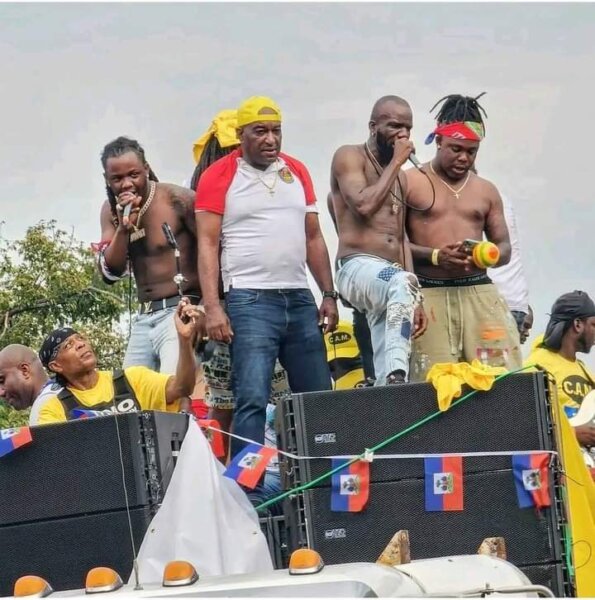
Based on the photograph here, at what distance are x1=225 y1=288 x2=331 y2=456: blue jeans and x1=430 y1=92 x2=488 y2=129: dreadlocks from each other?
70.5 inches

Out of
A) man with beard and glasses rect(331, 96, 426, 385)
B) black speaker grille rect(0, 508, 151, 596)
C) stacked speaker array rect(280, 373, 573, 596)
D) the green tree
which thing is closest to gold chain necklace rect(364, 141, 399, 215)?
man with beard and glasses rect(331, 96, 426, 385)

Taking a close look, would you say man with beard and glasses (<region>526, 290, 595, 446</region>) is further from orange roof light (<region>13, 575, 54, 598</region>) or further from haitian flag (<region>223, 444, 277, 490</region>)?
orange roof light (<region>13, 575, 54, 598</region>)

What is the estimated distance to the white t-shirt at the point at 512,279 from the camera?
9.84 meters

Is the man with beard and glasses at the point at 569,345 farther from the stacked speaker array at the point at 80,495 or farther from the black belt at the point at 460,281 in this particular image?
the stacked speaker array at the point at 80,495

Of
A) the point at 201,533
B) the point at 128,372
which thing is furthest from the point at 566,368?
the point at 201,533

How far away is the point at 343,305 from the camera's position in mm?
8789

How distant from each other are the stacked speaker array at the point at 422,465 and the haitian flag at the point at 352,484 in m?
0.03

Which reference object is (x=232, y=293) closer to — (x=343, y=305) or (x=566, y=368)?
(x=343, y=305)

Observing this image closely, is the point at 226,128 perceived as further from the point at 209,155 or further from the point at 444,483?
the point at 444,483

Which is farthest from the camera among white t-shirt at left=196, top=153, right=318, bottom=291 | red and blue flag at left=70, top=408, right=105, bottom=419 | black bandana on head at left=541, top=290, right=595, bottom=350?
black bandana on head at left=541, top=290, right=595, bottom=350

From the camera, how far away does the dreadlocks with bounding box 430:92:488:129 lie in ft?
29.8

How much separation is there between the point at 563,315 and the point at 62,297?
18.3 meters

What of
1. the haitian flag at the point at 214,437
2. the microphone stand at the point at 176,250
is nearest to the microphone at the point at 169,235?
the microphone stand at the point at 176,250

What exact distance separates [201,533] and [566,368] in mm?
3435
